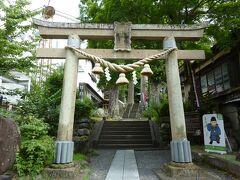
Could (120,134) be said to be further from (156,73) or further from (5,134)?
(5,134)

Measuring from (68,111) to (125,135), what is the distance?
6902 millimetres

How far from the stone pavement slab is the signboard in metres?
2.92

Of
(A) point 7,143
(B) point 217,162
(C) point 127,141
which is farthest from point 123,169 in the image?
(C) point 127,141

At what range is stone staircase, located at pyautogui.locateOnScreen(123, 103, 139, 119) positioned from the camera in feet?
77.3

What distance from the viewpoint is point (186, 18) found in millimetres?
10781

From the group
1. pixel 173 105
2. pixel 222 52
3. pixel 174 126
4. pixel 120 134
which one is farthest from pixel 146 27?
pixel 120 134

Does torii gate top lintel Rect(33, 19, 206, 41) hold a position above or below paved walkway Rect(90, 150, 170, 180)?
above

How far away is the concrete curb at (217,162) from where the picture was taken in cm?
572

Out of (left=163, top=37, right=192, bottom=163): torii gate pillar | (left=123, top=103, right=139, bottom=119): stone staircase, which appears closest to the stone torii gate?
(left=163, top=37, right=192, bottom=163): torii gate pillar

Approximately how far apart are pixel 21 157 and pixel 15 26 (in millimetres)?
7028

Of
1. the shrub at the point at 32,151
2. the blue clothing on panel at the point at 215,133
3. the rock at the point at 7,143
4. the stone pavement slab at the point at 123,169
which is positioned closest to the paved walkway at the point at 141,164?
the stone pavement slab at the point at 123,169

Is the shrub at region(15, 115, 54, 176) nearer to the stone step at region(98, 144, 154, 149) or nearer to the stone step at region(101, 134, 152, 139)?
the stone step at region(98, 144, 154, 149)

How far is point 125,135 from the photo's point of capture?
1245 centimetres

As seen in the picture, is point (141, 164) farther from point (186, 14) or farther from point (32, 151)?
point (186, 14)
